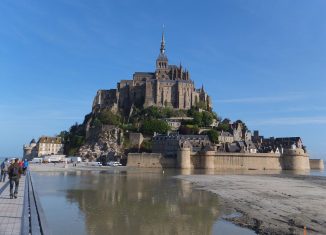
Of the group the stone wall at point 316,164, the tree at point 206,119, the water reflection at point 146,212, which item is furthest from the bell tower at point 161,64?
the water reflection at point 146,212

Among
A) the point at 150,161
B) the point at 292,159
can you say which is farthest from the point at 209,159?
the point at 292,159

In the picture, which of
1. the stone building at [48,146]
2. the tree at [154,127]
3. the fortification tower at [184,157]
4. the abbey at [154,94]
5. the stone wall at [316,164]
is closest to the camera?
the fortification tower at [184,157]

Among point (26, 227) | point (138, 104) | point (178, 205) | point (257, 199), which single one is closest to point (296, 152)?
point (138, 104)

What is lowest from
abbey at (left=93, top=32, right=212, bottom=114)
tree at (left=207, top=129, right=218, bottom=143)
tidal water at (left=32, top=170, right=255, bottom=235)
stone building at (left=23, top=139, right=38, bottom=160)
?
tidal water at (left=32, top=170, right=255, bottom=235)

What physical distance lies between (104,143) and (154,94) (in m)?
18.1

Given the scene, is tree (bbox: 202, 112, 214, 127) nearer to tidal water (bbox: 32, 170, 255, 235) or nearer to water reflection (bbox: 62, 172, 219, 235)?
water reflection (bbox: 62, 172, 219, 235)

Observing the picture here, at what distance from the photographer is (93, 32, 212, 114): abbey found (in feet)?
261

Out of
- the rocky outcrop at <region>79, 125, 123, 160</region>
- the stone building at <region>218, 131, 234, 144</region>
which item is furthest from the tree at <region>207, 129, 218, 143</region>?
the rocky outcrop at <region>79, 125, 123, 160</region>

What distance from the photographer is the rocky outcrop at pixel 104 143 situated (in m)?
67.7

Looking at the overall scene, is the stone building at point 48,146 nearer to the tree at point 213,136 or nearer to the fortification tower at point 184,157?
the fortification tower at point 184,157

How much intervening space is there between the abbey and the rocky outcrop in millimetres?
10561

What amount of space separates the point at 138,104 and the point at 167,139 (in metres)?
19.3

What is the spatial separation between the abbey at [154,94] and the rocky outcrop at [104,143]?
10561mm

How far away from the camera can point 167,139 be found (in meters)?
63.7
